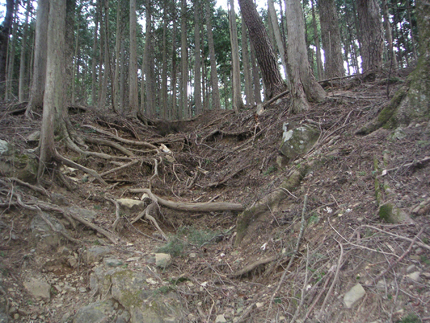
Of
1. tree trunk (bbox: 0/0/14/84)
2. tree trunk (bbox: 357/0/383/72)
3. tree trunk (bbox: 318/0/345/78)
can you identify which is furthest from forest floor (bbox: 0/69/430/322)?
tree trunk (bbox: 0/0/14/84)

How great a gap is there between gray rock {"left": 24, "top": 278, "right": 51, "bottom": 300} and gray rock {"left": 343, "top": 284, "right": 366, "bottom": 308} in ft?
11.7

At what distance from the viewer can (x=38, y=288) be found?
3816mm

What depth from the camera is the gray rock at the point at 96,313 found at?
342 cm

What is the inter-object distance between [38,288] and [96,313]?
96 centimetres

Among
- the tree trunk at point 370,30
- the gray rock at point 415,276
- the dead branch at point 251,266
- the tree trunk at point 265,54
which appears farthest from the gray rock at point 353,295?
the tree trunk at point 370,30

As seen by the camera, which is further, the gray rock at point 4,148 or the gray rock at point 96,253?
the gray rock at point 4,148

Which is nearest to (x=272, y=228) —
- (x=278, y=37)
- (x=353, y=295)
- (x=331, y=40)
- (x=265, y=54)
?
(x=353, y=295)

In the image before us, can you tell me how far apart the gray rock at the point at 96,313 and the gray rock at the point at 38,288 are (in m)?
0.60

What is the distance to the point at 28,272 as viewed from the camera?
394cm

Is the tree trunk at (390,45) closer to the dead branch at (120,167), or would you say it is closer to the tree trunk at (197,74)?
the dead branch at (120,167)

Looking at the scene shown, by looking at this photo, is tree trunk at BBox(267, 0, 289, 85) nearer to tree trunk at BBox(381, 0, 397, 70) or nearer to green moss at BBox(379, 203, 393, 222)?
tree trunk at BBox(381, 0, 397, 70)

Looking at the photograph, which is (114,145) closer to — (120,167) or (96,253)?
(120,167)

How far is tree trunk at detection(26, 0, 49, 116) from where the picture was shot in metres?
8.81

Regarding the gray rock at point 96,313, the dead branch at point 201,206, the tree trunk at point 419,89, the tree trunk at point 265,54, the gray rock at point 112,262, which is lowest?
the gray rock at point 96,313
